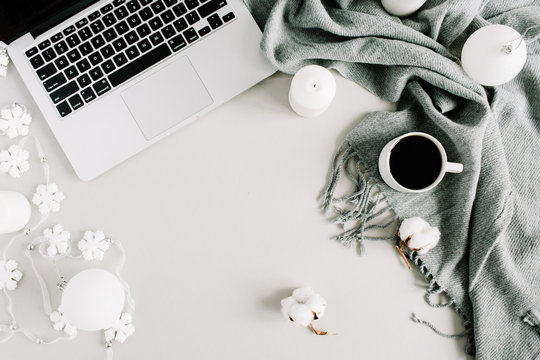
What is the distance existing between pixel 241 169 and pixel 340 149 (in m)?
0.15

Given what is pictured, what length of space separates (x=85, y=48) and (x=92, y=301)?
0.36 m

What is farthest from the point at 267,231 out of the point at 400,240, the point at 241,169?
the point at 400,240

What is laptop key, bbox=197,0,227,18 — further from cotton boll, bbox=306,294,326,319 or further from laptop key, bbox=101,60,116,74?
cotton boll, bbox=306,294,326,319

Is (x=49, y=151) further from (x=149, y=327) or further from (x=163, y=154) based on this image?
(x=149, y=327)

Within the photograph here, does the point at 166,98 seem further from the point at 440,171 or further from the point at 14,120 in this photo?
the point at 440,171

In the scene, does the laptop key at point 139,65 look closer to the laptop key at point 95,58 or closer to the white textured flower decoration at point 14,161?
the laptop key at point 95,58

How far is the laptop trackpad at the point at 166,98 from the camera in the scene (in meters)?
0.65

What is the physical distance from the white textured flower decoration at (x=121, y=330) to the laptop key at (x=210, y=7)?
1.50 ft

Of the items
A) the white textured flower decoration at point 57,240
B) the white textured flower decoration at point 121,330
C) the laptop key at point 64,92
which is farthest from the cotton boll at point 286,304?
the laptop key at point 64,92

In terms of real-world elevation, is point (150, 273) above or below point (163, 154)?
below

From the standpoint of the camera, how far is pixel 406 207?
68 cm

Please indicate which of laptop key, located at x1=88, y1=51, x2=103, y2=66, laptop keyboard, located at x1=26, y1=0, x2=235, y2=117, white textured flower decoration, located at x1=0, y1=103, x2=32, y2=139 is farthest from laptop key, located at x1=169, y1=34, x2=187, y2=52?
white textured flower decoration, located at x1=0, y1=103, x2=32, y2=139

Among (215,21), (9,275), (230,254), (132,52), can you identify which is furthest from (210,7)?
(9,275)

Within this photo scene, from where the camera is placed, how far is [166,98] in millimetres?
658
